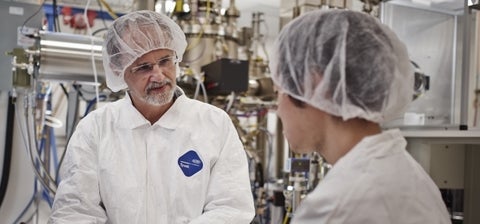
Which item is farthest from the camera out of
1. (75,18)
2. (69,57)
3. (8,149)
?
(75,18)

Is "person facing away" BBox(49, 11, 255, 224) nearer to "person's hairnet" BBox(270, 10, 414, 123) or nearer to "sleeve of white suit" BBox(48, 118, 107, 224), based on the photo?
"sleeve of white suit" BBox(48, 118, 107, 224)

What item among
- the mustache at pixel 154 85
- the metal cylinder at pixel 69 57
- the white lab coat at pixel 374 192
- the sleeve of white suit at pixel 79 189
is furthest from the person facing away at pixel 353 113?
the metal cylinder at pixel 69 57

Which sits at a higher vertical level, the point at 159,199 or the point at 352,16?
the point at 352,16

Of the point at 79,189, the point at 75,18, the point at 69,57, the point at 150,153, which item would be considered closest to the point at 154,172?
the point at 150,153

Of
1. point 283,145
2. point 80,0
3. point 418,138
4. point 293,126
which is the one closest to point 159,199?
point 293,126

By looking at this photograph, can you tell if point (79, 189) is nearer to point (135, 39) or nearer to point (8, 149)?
point (135, 39)

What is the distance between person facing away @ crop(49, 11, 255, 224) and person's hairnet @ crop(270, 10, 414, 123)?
24.8 inches

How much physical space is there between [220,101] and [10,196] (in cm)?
106

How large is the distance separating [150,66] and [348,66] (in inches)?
32.3

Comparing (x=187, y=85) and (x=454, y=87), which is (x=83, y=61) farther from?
(x=454, y=87)

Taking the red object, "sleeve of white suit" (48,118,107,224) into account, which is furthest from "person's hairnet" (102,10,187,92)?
the red object

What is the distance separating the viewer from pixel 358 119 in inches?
32.2

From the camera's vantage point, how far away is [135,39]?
4.73 ft

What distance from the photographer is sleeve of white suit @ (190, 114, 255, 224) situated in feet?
4.34
